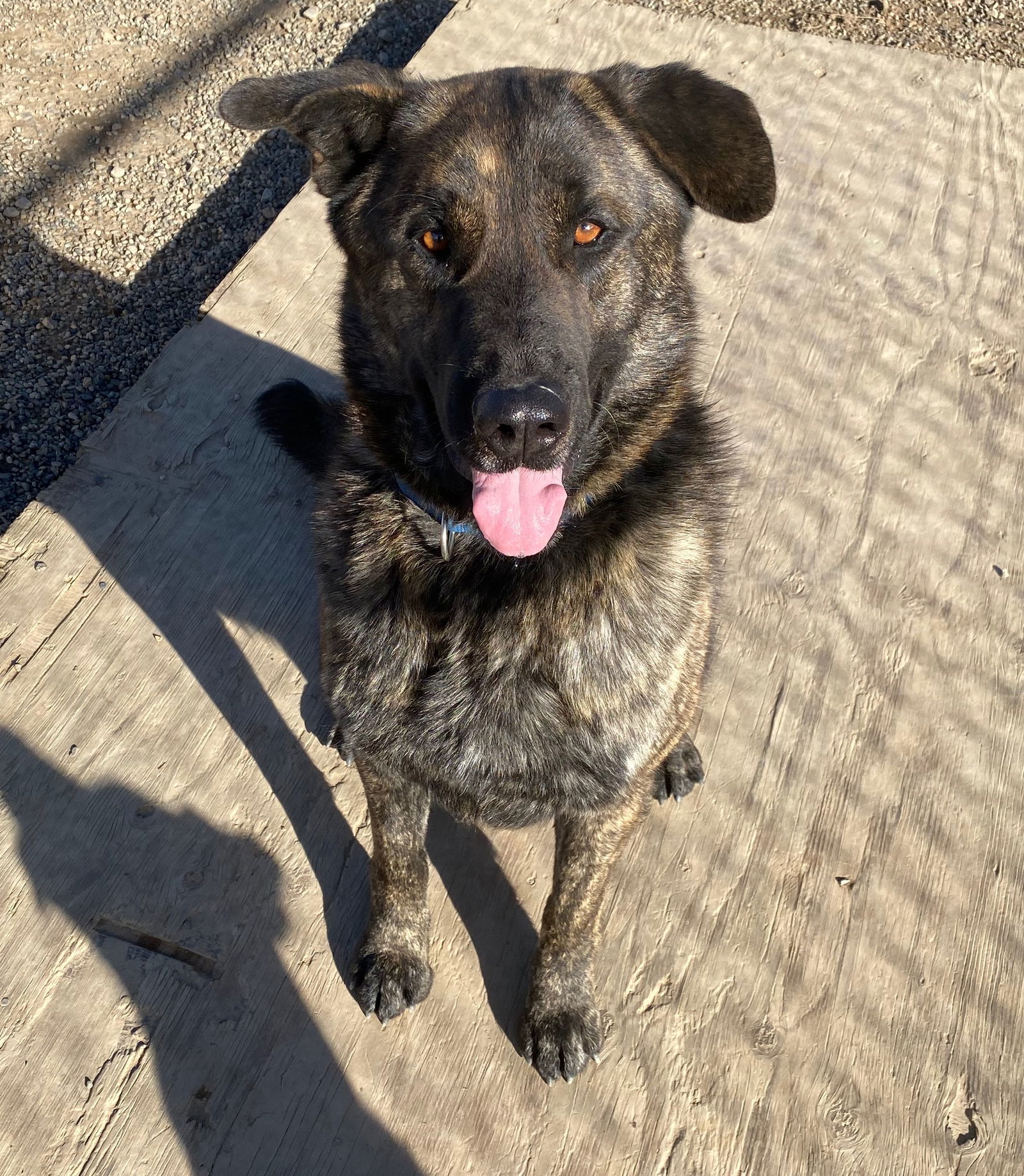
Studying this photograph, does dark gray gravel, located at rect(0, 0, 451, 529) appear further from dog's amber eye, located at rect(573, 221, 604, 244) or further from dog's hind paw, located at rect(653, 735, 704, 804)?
dog's hind paw, located at rect(653, 735, 704, 804)

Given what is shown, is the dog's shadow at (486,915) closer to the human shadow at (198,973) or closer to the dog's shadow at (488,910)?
the dog's shadow at (488,910)

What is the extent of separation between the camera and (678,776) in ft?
8.34

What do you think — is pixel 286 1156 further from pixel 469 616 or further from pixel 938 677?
pixel 938 677

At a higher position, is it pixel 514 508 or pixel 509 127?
pixel 509 127

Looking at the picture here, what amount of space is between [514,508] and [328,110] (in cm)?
90

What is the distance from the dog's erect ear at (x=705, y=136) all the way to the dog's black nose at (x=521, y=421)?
22.8 inches

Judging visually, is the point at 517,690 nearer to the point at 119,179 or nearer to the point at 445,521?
the point at 445,521

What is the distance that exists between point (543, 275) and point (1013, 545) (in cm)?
194

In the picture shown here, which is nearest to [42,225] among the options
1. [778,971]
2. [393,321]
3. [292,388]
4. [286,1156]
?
[292,388]

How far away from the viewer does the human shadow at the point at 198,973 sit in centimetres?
205

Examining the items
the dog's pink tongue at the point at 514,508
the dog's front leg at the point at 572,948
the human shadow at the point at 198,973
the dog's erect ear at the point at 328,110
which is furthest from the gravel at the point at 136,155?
the dog's front leg at the point at 572,948

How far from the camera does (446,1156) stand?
80.3 inches

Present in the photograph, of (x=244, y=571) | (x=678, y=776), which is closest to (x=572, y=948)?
(x=678, y=776)

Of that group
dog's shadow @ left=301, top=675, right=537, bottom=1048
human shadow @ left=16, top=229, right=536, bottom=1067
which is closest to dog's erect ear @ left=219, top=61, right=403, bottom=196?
human shadow @ left=16, top=229, right=536, bottom=1067
